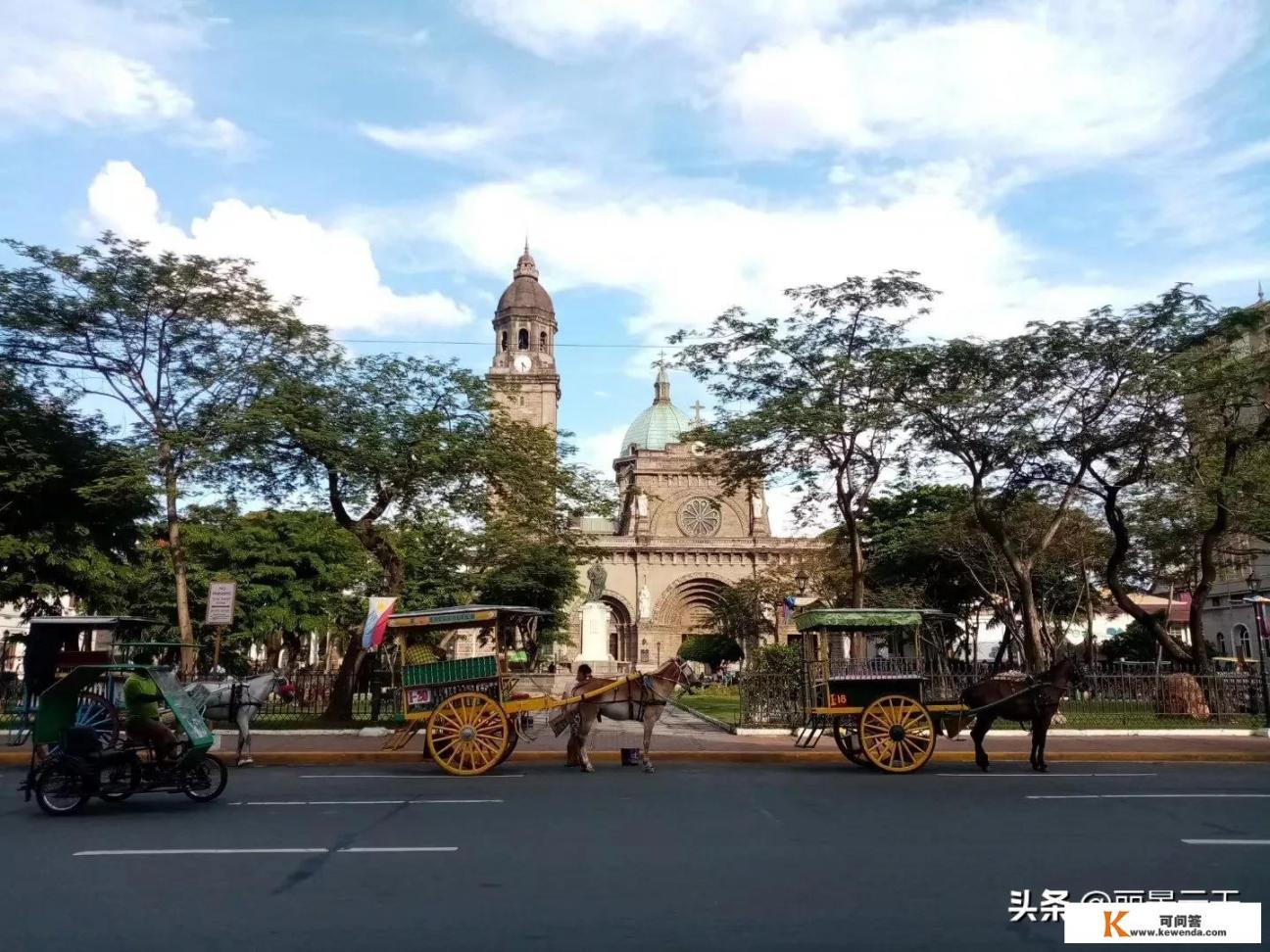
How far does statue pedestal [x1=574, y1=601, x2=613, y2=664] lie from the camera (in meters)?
32.7

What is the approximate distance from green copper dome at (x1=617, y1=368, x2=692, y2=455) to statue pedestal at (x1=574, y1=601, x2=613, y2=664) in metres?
38.9

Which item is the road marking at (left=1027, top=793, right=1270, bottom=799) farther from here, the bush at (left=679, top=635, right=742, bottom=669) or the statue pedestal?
the bush at (left=679, top=635, right=742, bottom=669)

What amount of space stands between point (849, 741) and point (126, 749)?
29.5 feet

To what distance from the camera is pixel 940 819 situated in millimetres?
8969

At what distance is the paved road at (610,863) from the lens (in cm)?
553

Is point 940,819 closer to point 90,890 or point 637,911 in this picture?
point 637,911

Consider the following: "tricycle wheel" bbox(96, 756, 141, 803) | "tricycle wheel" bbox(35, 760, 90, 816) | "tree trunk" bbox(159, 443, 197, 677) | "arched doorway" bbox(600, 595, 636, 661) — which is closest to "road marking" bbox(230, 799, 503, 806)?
"tricycle wheel" bbox(96, 756, 141, 803)

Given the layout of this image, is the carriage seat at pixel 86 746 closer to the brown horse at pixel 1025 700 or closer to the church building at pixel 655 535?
the brown horse at pixel 1025 700

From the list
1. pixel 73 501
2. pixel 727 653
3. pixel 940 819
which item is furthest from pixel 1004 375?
pixel 727 653

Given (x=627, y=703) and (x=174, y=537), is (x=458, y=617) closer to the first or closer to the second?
(x=627, y=703)

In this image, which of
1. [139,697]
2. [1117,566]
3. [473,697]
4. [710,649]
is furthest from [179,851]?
[710,649]

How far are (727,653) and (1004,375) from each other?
39.5 meters

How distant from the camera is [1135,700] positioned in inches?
762

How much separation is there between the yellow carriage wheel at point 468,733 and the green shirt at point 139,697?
3714 mm
